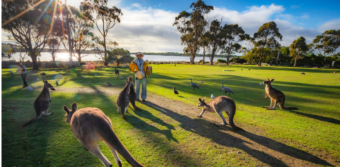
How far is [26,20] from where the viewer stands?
72.3 ft

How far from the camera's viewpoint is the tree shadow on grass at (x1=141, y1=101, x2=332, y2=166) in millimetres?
3605

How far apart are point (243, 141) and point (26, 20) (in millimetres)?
32045

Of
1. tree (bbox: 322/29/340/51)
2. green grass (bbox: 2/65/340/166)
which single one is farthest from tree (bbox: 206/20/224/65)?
green grass (bbox: 2/65/340/166)

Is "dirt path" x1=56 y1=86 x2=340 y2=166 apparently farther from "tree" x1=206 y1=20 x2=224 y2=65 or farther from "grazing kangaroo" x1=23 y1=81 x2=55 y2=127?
"tree" x1=206 y1=20 x2=224 y2=65

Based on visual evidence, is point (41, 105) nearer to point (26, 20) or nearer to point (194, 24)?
point (26, 20)

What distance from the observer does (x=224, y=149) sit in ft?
12.9

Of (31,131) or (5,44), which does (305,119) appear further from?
(5,44)

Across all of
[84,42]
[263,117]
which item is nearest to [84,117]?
[263,117]

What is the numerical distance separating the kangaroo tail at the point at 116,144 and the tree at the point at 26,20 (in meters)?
29.7

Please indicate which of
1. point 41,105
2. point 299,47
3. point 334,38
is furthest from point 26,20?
point 334,38

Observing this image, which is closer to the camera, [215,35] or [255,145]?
[255,145]

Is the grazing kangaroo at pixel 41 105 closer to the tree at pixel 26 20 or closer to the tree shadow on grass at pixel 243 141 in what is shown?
the tree shadow on grass at pixel 243 141

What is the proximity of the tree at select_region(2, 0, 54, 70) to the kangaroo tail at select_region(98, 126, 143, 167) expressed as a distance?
29.7 metres

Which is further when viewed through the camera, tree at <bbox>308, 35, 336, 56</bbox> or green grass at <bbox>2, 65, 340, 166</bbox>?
tree at <bbox>308, 35, 336, 56</bbox>
